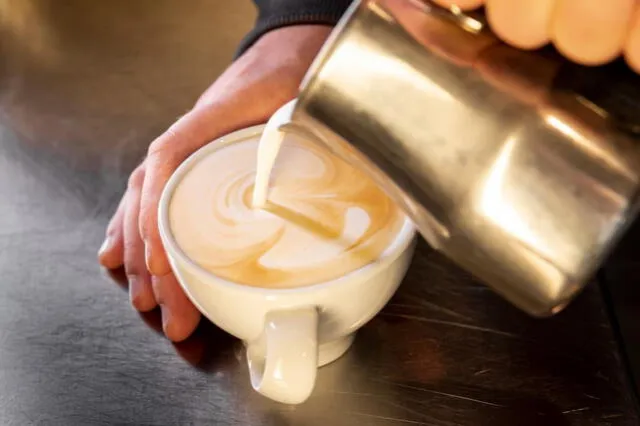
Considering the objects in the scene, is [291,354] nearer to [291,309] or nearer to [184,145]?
[291,309]

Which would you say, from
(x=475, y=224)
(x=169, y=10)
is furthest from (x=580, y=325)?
(x=169, y=10)

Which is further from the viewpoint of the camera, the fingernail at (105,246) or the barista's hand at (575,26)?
the fingernail at (105,246)

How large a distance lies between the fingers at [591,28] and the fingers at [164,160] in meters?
0.31

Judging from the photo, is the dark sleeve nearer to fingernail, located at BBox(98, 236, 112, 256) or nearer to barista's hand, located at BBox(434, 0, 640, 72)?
fingernail, located at BBox(98, 236, 112, 256)

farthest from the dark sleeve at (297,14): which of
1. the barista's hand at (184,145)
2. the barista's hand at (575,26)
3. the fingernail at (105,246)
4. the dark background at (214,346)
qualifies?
the barista's hand at (575,26)

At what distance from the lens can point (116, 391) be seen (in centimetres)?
52

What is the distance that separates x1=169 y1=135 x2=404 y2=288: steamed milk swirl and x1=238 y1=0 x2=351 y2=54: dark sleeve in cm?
19

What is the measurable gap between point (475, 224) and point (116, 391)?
0.94ft

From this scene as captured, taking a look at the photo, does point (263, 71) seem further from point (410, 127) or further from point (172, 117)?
point (410, 127)

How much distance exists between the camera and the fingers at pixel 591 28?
1.12ft

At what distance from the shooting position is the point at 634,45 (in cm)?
35

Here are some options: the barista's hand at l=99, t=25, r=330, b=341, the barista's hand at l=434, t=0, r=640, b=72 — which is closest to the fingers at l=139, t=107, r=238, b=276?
the barista's hand at l=99, t=25, r=330, b=341

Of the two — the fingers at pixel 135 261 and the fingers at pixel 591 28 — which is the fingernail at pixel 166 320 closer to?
the fingers at pixel 135 261

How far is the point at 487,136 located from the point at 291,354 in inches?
6.4
